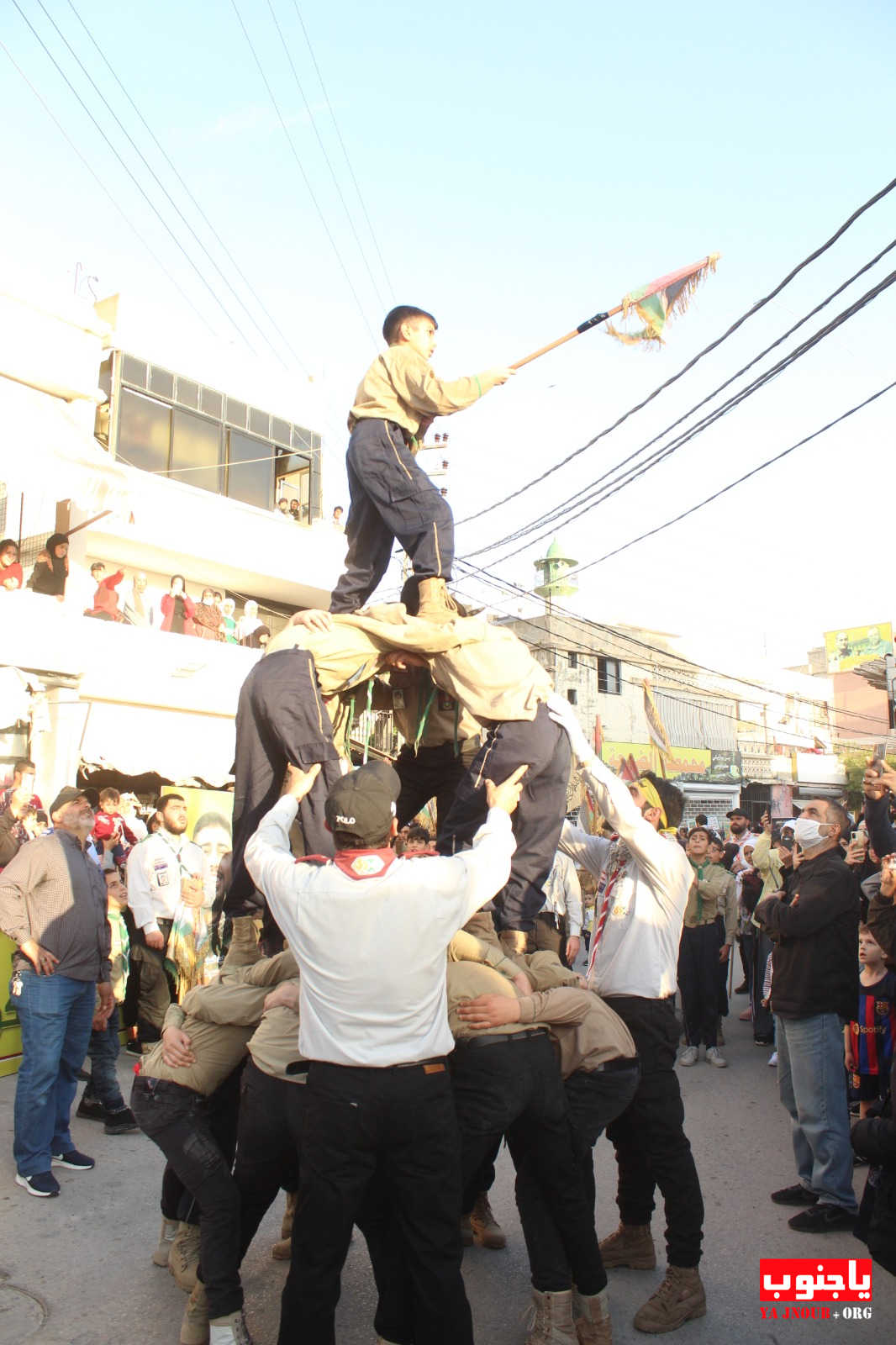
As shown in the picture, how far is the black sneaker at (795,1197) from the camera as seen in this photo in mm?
5430

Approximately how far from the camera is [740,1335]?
3990 mm

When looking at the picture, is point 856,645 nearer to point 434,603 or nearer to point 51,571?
point 51,571

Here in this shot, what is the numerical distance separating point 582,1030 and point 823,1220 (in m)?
2.21

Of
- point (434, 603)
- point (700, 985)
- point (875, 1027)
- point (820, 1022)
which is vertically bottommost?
point (700, 985)

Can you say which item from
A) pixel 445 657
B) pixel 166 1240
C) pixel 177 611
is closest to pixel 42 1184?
pixel 166 1240

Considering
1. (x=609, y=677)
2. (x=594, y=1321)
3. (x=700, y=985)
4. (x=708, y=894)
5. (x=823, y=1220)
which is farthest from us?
(x=609, y=677)

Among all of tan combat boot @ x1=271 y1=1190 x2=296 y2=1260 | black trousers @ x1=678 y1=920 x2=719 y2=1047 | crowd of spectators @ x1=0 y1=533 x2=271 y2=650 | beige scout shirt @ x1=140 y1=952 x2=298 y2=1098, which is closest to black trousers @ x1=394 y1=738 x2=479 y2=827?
beige scout shirt @ x1=140 y1=952 x2=298 y2=1098

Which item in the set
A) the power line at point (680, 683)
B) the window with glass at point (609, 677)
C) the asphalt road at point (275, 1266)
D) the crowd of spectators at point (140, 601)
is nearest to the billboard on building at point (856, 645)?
the power line at point (680, 683)

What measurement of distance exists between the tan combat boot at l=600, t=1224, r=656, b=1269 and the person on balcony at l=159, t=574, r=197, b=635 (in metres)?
13.8

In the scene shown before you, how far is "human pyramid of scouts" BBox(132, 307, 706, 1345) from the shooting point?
3107 millimetres

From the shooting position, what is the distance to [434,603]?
13.6 ft

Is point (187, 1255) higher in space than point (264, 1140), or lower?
lower

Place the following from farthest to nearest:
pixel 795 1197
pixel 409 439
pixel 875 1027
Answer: pixel 875 1027, pixel 795 1197, pixel 409 439

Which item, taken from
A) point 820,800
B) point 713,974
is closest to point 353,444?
point 820,800
